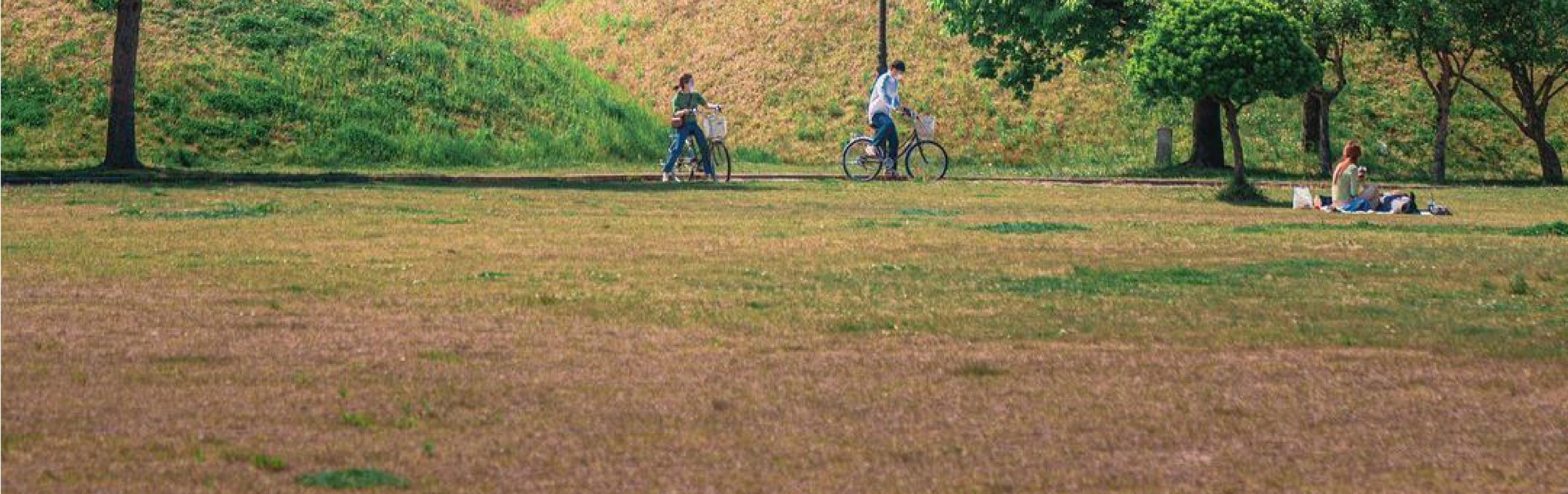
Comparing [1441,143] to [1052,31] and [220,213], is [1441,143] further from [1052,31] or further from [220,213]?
[220,213]

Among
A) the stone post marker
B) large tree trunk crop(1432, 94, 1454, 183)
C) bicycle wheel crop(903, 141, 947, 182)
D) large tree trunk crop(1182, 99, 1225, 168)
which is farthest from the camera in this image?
the stone post marker

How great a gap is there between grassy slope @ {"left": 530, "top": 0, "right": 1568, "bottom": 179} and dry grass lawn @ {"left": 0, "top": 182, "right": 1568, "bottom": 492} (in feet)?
90.8

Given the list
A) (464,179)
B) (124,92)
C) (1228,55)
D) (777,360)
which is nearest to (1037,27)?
(1228,55)

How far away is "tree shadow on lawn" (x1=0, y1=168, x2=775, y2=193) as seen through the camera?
103 ft

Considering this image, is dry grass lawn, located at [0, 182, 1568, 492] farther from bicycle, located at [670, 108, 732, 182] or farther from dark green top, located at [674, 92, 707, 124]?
bicycle, located at [670, 108, 732, 182]

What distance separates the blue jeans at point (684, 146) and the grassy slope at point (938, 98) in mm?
11973

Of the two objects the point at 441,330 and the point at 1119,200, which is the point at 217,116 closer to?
the point at 1119,200

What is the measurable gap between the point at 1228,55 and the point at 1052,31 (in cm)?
1369

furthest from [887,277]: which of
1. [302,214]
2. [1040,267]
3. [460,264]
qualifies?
[302,214]

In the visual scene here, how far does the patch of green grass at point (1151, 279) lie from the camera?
50.6ft

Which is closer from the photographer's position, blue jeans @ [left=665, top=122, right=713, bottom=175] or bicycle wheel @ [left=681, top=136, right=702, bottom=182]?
blue jeans @ [left=665, top=122, right=713, bottom=175]

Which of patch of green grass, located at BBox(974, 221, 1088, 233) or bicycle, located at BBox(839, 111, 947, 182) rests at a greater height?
bicycle, located at BBox(839, 111, 947, 182)

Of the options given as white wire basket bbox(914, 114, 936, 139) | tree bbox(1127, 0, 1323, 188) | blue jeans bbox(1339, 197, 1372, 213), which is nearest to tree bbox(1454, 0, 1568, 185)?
tree bbox(1127, 0, 1323, 188)

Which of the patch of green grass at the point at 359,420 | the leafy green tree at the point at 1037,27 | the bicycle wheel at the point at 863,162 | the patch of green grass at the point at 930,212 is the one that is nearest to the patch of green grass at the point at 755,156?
the leafy green tree at the point at 1037,27
